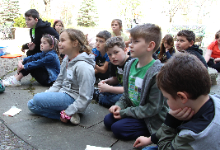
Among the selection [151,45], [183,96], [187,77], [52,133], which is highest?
[151,45]

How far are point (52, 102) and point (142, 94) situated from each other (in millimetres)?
1110

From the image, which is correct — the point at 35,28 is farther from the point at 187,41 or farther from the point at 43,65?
the point at 187,41

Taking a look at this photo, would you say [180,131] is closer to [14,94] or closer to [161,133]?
[161,133]

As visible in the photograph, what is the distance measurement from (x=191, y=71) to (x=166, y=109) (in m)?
0.99

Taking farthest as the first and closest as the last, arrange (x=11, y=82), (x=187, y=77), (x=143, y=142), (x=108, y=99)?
(x=11, y=82) → (x=108, y=99) → (x=143, y=142) → (x=187, y=77)

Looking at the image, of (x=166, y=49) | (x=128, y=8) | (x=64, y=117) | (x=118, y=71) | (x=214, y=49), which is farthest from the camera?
(x=128, y=8)

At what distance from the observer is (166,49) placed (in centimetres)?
440

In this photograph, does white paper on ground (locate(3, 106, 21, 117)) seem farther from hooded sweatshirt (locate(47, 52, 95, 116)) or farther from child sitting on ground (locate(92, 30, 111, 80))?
child sitting on ground (locate(92, 30, 111, 80))

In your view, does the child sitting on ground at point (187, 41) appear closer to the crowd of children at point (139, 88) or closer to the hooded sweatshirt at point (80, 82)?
the crowd of children at point (139, 88)

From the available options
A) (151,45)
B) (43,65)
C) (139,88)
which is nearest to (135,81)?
(139,88)

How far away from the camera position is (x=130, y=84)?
7.36 ft

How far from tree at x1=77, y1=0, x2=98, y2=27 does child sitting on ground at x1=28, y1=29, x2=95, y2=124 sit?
19.0 meters

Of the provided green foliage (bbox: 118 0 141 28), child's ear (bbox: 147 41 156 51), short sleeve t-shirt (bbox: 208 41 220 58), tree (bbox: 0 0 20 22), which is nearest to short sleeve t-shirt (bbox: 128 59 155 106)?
child's ear (bbox: 147 41 156 51)

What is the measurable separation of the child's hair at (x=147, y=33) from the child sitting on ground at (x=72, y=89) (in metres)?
0.73
